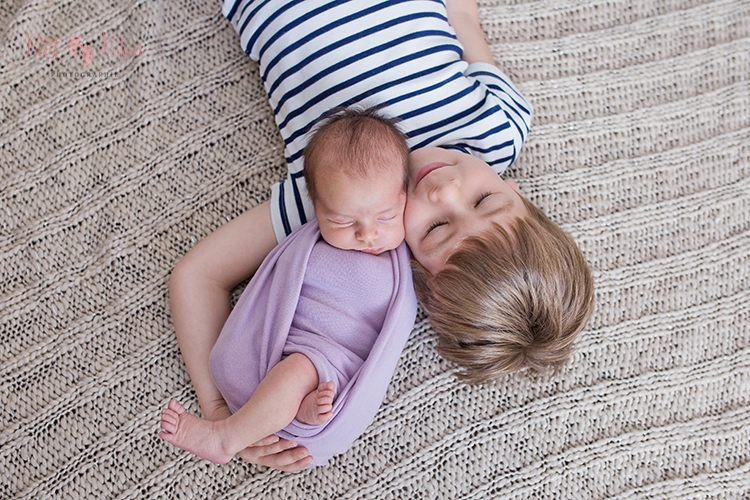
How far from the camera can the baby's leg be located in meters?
0.83

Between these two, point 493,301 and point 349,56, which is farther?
point 349,56

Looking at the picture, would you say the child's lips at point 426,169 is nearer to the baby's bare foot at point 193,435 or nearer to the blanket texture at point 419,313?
the blanket texture at point 419,313

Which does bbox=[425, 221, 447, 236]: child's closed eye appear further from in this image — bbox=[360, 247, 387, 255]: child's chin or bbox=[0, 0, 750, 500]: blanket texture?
bbox=[0, 0, 750, 500]: blanket texture

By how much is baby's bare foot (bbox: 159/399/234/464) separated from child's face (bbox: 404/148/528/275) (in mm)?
411

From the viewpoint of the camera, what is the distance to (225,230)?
1.02 m

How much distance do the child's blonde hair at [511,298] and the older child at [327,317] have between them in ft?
0.30

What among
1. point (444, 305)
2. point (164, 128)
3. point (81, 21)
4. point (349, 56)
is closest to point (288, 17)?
point (349, 56)

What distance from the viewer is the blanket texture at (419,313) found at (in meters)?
1.00

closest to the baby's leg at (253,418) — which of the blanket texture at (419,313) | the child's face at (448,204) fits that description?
the blanket texture at (419,313)

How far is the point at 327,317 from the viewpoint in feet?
2.98

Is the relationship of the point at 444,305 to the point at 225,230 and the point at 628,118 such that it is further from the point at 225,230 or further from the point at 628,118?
the point at 628,118

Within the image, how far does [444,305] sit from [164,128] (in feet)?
2.06

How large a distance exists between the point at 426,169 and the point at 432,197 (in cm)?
7

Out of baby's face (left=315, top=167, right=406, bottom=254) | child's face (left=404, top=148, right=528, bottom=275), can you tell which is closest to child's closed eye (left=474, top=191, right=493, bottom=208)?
child's face (left=404, top=148, right=528, bottom=275)
